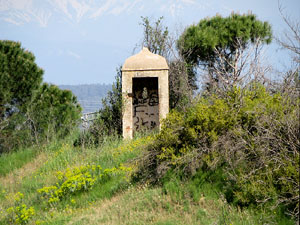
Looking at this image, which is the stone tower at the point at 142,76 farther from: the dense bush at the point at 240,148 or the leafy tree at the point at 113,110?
the dense bush at the point at 240,148

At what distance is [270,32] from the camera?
18562 mm

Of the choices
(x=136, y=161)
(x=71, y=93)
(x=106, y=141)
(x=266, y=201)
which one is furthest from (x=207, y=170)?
(x=71, y=93)

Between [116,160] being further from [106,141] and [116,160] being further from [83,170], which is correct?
[106,141]

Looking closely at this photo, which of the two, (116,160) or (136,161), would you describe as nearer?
(136,161)

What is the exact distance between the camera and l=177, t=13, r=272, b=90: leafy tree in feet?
56.6

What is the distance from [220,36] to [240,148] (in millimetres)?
12246

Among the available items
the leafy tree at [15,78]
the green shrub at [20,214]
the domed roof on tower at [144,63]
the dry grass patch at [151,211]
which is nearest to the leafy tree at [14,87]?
the leafy tree at [15,78]

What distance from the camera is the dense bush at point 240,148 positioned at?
5.55 m

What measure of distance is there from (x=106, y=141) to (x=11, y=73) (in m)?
4.69

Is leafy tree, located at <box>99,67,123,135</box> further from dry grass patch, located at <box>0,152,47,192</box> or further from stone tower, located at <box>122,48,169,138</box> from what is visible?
dry grass patch, located at <box>0,152,47,192</box>

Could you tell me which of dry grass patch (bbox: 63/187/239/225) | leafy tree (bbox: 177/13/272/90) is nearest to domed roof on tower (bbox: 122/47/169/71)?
dry grass patch (bbox: 63/187/239/225)

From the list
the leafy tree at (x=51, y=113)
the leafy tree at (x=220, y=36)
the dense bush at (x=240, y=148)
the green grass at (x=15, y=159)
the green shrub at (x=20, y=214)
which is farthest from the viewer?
the leafy tree at (x=220, y=36)

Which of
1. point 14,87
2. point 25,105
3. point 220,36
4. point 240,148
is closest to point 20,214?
point 240,148

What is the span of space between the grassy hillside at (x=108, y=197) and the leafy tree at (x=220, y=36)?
8845 millimetres
